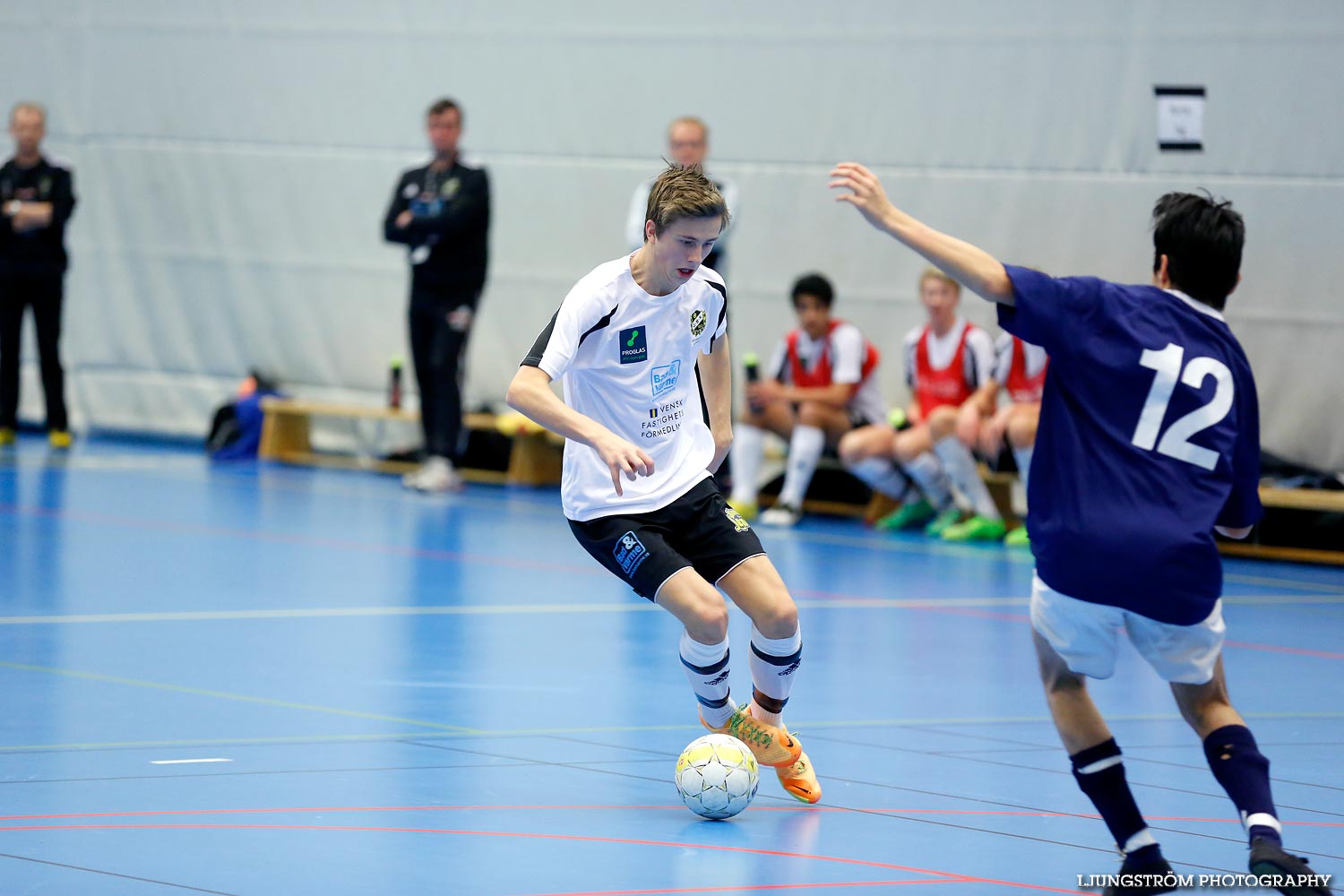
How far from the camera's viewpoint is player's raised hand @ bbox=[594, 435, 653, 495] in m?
4.47

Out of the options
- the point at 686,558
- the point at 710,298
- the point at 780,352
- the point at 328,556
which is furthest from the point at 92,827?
the point at 780,352

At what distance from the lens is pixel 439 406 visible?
1265 cm

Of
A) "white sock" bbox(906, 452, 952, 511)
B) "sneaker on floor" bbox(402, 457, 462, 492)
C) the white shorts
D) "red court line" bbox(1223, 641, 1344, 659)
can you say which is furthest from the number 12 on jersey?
"sneaker on floor" bbox(402, 457, 462, 492)

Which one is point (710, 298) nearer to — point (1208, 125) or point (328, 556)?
point (328, 556)

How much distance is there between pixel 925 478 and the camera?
11750 mm

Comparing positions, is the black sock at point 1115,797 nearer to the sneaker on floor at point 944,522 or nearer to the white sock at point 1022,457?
the white sock at point 1022,457

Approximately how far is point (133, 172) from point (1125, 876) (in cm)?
1414

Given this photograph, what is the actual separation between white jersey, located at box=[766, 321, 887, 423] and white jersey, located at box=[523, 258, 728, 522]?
21.8 ft

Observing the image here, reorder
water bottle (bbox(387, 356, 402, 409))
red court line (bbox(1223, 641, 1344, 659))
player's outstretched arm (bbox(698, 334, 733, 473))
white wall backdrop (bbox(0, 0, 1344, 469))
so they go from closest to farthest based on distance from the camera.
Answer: player's outstretched arm (bbox(698, 334, 733, 473)) < red court line (bbox(1223, 641, 1344, 659)) < white wall backdrop (bbox(0, 0, 1344, 469)) < water bottle (bbox(387, 356, 402, 409))

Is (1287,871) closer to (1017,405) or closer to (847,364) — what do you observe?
(1017,405)

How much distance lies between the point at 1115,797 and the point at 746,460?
826 centimetres

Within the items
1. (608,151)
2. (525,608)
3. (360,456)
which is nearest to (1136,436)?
(525,608)

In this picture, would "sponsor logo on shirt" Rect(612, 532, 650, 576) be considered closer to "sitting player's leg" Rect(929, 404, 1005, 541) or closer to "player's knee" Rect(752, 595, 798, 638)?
"player's knee" Rect(752, 595, 798, 638)

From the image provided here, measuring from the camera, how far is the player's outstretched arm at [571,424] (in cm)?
448
